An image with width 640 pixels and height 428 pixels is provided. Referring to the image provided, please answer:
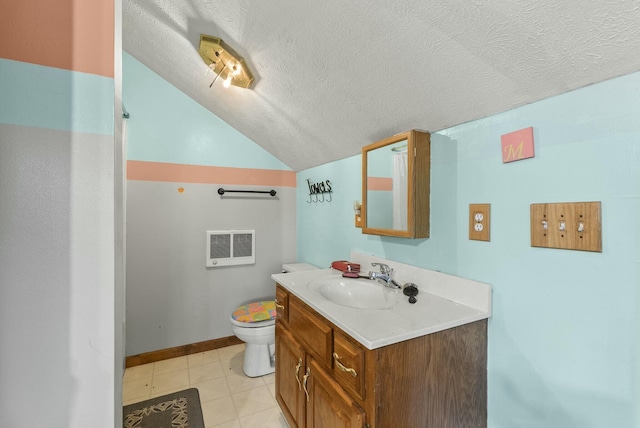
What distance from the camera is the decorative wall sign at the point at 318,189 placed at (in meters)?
2.12

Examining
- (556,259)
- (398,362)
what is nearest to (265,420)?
(398,362)

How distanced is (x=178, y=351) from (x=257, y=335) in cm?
87

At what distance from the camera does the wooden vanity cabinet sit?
845 millimetres

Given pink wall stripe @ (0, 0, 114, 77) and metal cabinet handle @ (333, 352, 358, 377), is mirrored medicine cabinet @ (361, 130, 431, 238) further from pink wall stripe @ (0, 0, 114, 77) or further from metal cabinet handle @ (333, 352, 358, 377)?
pink wall stripe @ (0, 0, 114, 77)

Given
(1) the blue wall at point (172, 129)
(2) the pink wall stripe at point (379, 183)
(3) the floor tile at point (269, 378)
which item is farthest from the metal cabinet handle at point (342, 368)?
(1) the blue wall at point (172, 129)

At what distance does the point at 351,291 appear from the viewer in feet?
4.89

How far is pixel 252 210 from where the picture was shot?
246cm

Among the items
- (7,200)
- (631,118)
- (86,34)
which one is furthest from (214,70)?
(631,118)

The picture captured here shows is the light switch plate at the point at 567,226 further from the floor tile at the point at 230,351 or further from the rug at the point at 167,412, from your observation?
the floor tile at the point at 230,351

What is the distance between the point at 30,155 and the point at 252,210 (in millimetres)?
1882

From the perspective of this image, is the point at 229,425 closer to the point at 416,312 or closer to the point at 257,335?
the point at 257,335

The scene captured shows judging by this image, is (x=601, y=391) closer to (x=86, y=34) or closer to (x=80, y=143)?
(x=80, y=143)

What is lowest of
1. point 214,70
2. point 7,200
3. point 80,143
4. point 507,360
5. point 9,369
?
point 507,360

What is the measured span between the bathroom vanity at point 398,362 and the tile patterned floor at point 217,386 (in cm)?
55
